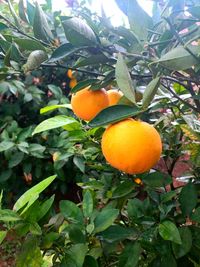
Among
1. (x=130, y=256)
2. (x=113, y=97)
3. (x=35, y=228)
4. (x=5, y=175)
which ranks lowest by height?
(x=5, y=175)

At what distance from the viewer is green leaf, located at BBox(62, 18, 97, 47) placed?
51 centimetres

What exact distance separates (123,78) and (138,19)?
0.36ft

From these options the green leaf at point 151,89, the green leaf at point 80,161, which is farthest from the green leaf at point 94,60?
the green leaf at point 80,161

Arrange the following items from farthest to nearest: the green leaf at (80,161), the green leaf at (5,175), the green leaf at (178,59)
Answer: the green leaf at (5,175), the green leaf at (80,161), the green leaf at (178,59)

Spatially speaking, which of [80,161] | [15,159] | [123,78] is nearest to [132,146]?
[123,78]

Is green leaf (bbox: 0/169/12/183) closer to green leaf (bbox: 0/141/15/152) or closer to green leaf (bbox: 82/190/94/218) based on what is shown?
green leaf (bbox: 0/141/15/152)

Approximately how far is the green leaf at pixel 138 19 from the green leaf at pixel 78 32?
0.23 ft

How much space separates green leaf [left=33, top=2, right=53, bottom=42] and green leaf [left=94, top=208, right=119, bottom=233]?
348 mm

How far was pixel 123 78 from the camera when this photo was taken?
0.53 meters

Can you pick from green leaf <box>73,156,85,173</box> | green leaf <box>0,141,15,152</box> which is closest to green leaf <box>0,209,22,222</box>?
green leaf <box>73,156,85,173</box>

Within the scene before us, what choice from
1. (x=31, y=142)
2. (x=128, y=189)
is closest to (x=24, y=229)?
(x=128, y=189)

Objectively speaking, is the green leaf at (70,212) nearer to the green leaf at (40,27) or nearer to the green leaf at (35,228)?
the green leaf at (35,228)

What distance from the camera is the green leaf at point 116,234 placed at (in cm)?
68

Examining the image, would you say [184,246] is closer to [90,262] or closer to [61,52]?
[90,262]
